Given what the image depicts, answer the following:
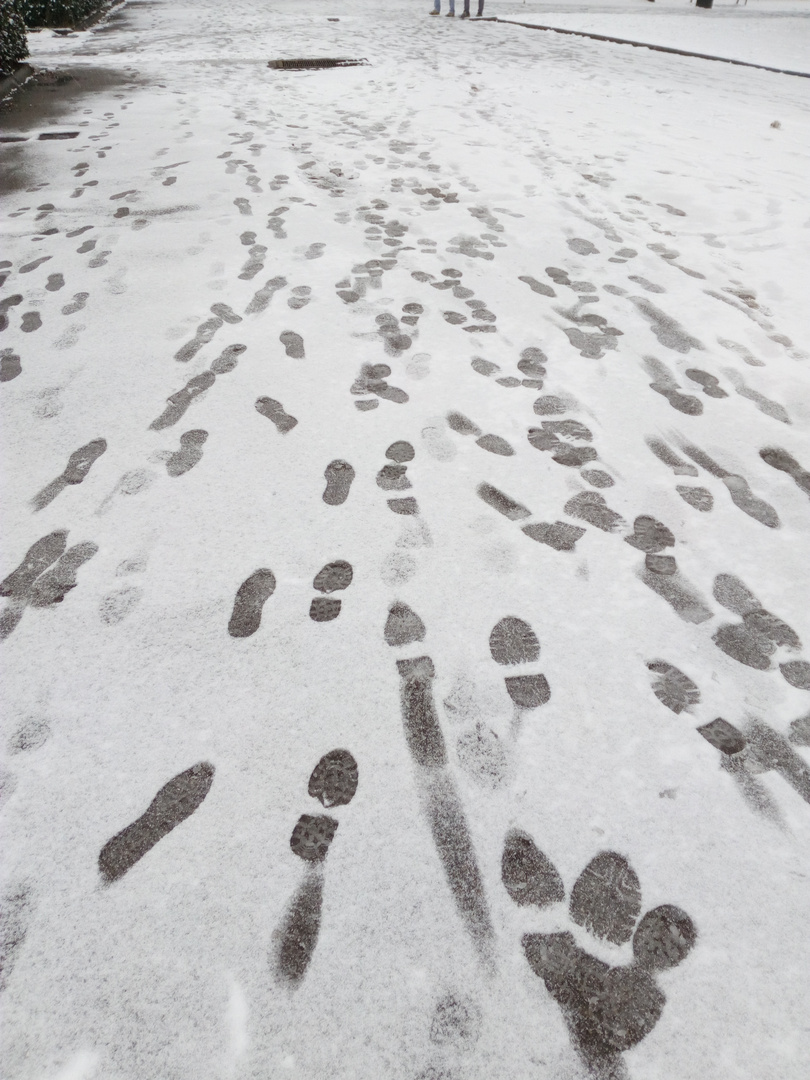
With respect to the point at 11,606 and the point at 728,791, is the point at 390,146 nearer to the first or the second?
the point at 11,606

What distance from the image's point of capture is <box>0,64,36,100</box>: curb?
514 centimetres

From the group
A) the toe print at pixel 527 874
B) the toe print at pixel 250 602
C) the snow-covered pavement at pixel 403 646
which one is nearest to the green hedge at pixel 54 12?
the snow-covered pavement at pixel 403 646

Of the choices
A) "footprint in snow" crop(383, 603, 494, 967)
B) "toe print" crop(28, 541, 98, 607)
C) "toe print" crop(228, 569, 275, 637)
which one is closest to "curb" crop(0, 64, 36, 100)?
"toe print" crop(28, 541, 98, 607)

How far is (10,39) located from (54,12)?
4837 millimetres

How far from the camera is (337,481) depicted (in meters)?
1.67

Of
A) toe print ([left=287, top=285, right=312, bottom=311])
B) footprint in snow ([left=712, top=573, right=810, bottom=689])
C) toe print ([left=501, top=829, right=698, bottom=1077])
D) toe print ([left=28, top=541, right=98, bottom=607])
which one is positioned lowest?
toe print ([left=501, top=829, right=698, bottom=1077])

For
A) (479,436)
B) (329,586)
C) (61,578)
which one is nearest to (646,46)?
(479,436)

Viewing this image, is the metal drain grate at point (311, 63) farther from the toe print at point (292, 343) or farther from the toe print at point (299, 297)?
the toe print at point (292, 343)

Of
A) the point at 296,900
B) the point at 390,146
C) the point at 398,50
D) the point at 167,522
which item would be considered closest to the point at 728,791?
the point at 296,900

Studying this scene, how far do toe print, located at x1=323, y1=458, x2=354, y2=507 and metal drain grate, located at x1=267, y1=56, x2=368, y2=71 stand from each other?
6.63 meters

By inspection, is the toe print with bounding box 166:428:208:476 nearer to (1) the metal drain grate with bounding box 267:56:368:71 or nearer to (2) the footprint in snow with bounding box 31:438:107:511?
(2) the footprint in snow with bounding box 31:438:107:511

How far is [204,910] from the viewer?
94 centimetres

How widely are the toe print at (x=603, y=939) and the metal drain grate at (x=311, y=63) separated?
7.75 m

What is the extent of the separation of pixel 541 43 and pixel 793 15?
638 centimetres
